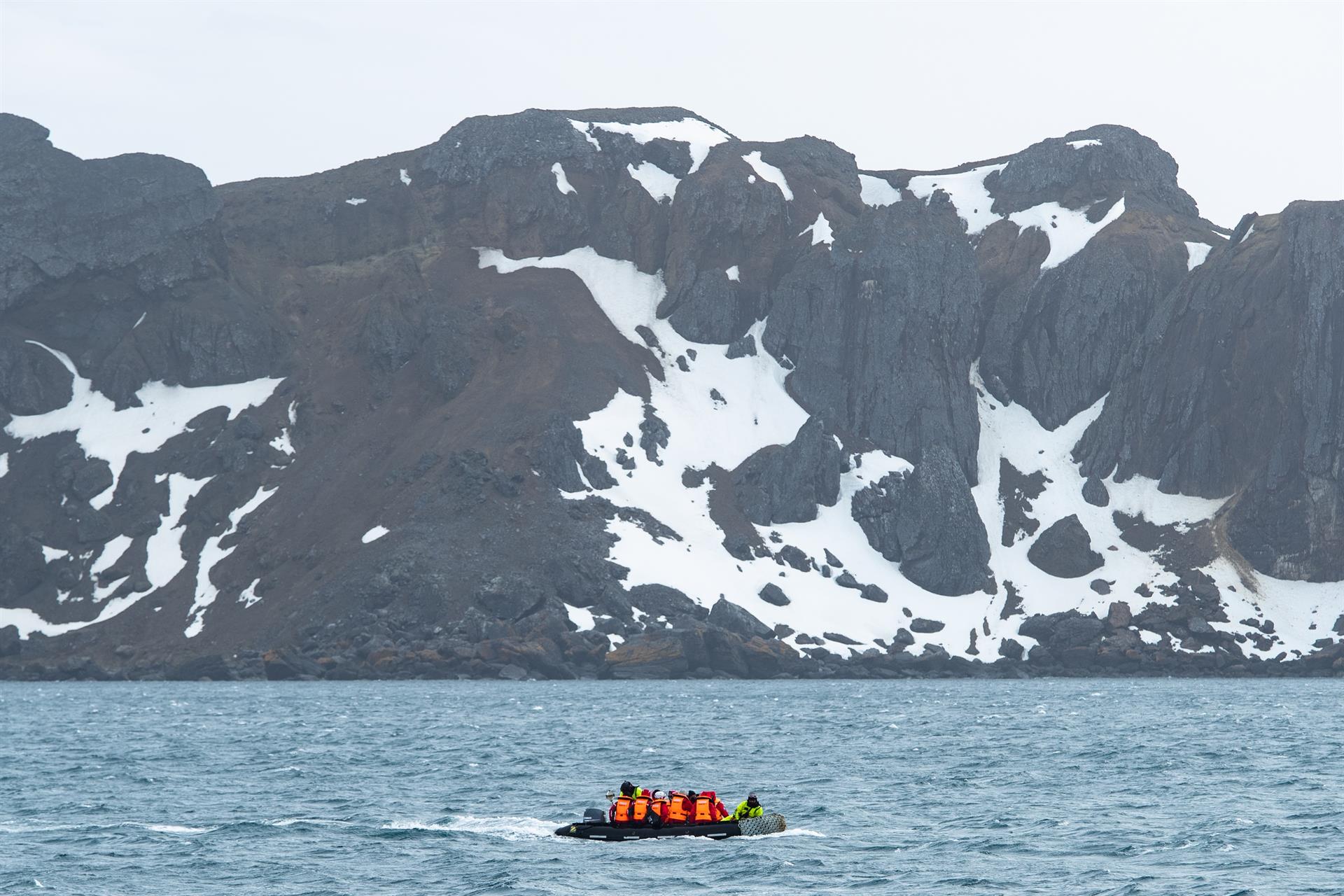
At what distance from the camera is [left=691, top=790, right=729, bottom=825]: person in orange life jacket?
53.3m

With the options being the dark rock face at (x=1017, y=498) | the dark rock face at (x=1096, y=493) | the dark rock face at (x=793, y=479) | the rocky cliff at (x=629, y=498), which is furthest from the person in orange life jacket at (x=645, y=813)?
the dark rock face at (x=1096, y=493)

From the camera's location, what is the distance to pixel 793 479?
18212cm

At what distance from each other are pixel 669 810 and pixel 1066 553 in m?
133

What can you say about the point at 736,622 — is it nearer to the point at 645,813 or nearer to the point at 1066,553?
the point at 1066,553

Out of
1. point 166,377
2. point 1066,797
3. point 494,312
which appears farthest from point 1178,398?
point 1066,797

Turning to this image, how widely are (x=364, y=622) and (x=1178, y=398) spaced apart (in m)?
98.2

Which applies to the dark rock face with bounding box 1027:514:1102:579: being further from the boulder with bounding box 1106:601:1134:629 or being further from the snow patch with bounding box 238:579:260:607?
the snow patch with bounding box 238:579:260:607

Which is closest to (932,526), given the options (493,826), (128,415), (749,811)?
(128,415)

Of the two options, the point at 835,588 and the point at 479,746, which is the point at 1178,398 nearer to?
the point at 835,588

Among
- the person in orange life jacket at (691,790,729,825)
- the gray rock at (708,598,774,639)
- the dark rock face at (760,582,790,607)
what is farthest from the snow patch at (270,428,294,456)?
the person in orange life jacket at (691,790,729,825)

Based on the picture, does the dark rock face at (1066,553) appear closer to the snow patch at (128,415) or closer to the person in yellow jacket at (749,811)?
the snow patch at (128,415)

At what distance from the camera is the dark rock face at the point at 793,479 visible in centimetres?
18075

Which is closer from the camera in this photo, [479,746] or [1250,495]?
[479,746]

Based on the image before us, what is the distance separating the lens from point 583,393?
7352 inches
